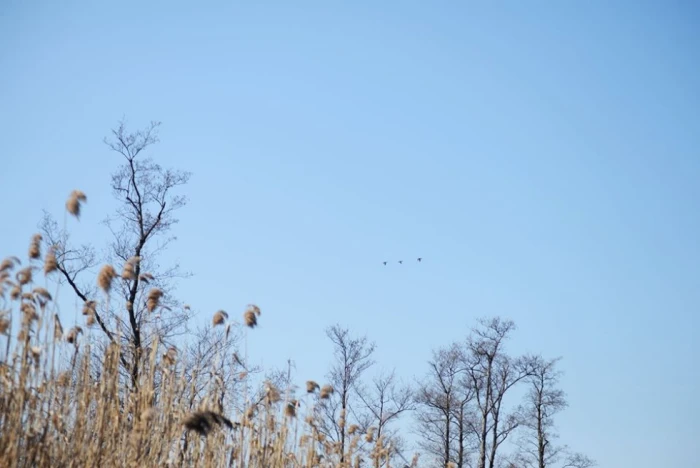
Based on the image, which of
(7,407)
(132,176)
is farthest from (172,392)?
(132,176)

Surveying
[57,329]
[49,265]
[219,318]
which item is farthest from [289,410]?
[49,265]

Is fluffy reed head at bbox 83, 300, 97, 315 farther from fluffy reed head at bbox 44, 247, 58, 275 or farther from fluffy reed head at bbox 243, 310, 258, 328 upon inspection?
fluffy reed head at bbox 243, 310, 258, 328

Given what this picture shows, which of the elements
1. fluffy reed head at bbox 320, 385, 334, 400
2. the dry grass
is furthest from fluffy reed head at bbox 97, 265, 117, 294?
fluffy reed head at bbox 320, 385, 334, 400

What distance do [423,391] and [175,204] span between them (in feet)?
54.2

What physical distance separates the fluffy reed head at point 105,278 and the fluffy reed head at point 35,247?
0.59 m

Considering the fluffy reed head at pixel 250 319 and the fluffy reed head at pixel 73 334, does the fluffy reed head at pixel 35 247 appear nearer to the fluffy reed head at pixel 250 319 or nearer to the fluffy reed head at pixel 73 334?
the fluffy reed head at pixel 73 334

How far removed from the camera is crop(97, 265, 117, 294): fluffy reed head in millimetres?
5348

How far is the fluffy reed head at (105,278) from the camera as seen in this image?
5.35 meters

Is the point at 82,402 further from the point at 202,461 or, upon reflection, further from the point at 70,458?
the point at 202,461

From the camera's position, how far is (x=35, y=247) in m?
5.66

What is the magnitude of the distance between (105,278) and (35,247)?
71cm

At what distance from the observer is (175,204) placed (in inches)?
827

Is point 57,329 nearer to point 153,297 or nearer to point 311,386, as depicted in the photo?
point 153,297

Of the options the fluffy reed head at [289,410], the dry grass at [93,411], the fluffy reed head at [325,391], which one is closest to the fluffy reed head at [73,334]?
the dry grass at [93,411]
